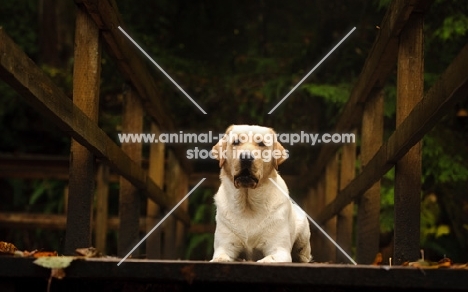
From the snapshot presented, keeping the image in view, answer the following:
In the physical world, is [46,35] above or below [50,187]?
above

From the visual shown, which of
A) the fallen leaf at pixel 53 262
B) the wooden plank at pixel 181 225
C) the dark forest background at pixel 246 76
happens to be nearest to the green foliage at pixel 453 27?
the dark forest background at pixel 246 76

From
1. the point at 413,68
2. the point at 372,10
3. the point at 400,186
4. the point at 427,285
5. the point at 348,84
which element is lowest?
the point at 427,285

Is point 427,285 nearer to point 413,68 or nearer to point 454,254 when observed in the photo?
point 413,68

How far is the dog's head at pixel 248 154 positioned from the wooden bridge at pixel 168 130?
21.4 inches

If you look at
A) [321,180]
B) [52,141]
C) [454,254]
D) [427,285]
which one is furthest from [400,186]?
[52,141]

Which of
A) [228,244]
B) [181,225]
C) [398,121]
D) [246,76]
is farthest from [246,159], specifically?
[246,76]

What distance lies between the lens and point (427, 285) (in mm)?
2918

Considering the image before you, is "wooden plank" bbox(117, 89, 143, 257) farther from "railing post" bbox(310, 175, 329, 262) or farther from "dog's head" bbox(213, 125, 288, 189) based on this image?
"railing post" bbox(310, 175, 329, 262)

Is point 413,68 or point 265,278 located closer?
point 265,278

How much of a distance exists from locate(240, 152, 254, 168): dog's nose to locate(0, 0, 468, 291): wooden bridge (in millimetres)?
654

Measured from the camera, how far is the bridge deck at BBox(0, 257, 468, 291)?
115 inches

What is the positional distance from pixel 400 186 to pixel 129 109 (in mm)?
2540

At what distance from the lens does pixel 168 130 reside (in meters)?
7.76

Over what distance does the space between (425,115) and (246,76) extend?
299 inches
